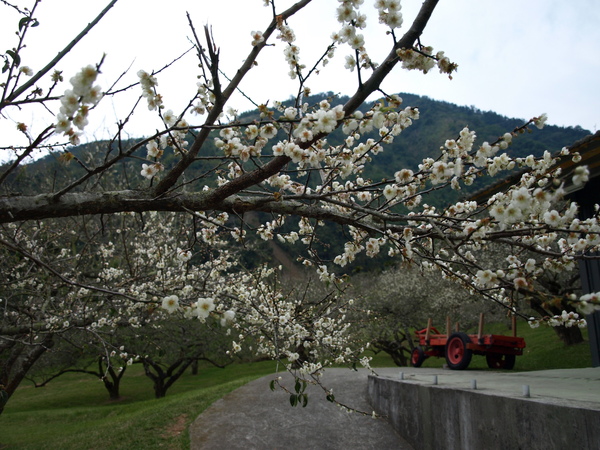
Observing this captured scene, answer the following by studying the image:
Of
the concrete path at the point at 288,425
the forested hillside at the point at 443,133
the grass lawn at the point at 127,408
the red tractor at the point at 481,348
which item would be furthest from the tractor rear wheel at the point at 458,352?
the forested hillside at the point at 443,133

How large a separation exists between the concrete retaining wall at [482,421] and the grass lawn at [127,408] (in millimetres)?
3210

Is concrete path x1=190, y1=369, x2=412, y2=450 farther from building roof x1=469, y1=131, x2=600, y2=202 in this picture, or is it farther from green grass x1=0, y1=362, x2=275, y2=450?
building roof x1=469, y1=131, x2=600, y2=202

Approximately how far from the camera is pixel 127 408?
11.3 m

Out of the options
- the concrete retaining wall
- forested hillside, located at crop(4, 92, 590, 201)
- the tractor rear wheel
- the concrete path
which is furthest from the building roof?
forested hillside, located at crop(4, 92, 590, 201)

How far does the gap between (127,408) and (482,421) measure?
10.1 m

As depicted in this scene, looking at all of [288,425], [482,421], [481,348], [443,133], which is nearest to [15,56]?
[482,421]

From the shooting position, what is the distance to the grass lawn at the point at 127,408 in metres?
7.21

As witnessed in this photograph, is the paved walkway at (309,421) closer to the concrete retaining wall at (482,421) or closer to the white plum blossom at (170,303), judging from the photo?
the concrete retaining wall at (482,421)

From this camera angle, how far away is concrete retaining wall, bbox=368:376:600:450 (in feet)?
8.89

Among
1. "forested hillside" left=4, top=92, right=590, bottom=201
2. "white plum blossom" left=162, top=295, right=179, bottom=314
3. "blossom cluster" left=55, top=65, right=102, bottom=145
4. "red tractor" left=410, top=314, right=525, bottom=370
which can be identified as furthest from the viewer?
"forested hillside" left=4, top=92, right=590, bottom=201

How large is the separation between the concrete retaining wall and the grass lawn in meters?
3.21

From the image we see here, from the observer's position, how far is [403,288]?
1841 cm

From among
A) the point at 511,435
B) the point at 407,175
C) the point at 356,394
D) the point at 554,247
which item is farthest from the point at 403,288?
the point at 407,175

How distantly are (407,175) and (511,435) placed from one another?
2272mm
